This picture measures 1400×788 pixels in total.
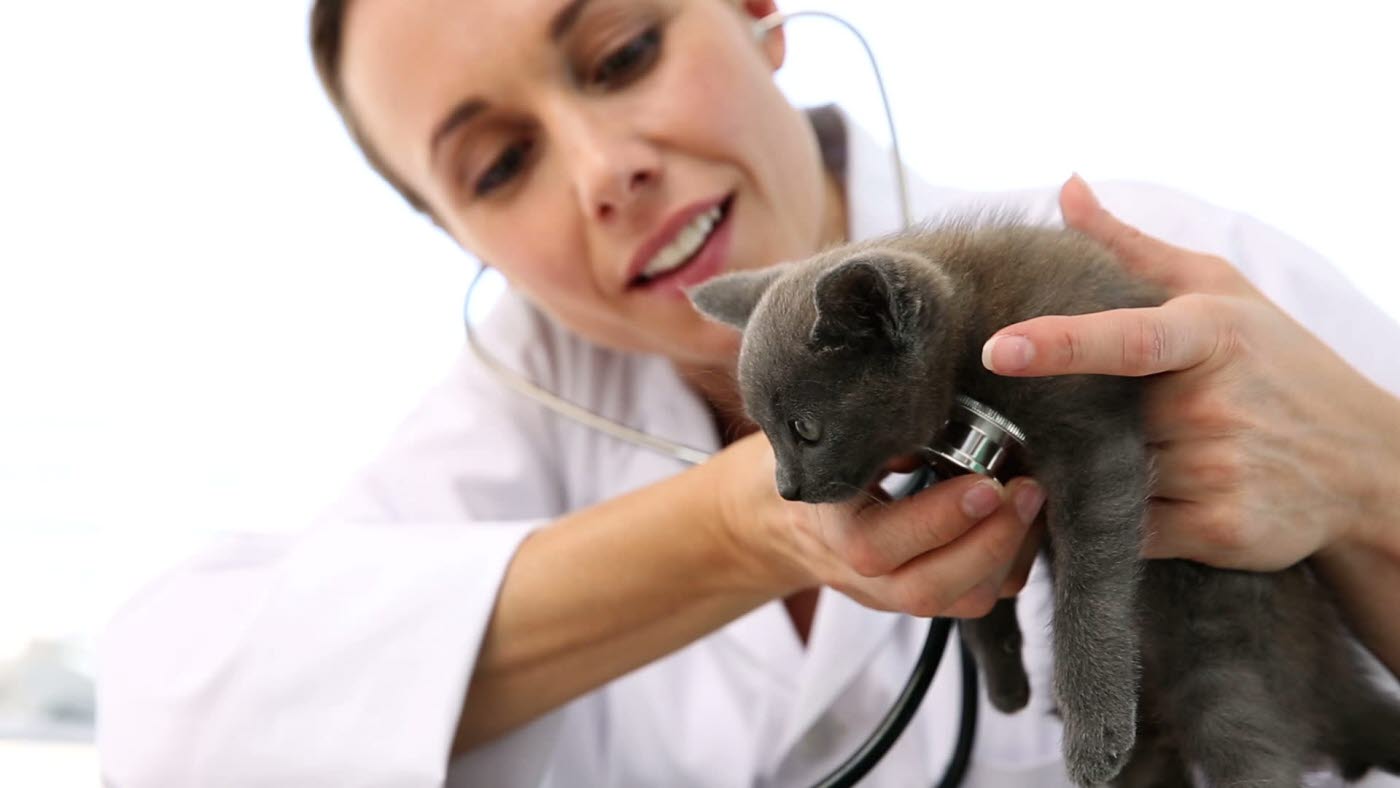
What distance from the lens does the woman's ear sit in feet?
4.07

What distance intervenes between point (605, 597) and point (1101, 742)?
0.48 metres

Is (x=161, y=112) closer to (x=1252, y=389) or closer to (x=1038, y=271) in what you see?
(x=1038, y=271)

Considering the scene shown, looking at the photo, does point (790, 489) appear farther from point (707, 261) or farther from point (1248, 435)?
point (707, 261)

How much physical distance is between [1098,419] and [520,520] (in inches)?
33.3

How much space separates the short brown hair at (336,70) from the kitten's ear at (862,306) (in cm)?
76

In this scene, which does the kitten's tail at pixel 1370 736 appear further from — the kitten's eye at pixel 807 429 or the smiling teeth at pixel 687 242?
the smiling teeth at pixel 687 242

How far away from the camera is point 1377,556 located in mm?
827

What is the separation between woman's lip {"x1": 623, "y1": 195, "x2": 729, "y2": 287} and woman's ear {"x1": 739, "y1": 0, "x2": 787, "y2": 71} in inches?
9.0

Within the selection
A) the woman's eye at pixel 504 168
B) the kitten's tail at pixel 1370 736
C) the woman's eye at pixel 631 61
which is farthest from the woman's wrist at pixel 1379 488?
the woman's eye at pixel 504 168

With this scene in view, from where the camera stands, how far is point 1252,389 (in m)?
0.73

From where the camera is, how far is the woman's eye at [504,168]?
1.14 m

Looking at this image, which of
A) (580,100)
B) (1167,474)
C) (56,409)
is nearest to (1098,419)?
(1167,474)

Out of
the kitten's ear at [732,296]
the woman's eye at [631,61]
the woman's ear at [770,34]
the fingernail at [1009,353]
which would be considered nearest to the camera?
the fingernail at [1009,353]

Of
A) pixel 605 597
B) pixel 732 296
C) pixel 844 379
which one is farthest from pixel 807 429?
pixel 605 597
